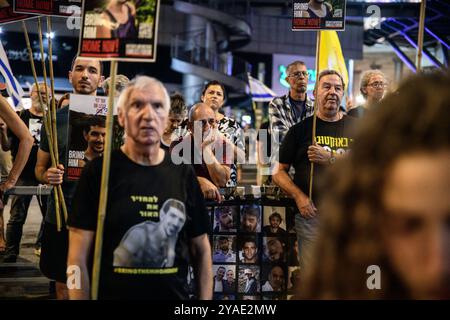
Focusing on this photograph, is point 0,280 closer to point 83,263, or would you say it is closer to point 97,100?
point 97,100

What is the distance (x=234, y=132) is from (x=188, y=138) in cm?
96

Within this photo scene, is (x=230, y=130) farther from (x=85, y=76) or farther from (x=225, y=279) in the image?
(x=85, y=76)

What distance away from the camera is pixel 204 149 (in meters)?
6.11

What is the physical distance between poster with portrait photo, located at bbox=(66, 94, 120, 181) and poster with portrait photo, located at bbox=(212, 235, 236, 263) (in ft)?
5.08

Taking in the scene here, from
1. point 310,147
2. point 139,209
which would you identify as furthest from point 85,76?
point 139,209

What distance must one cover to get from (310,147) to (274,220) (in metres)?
0.89

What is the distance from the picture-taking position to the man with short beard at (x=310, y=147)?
19.8 feet

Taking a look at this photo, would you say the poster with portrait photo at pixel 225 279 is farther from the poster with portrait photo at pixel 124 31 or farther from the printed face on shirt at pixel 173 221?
the poster with portrait photo at pixel 124 31

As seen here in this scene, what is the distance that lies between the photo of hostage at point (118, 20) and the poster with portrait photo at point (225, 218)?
9.41 feet

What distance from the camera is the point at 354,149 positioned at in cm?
117

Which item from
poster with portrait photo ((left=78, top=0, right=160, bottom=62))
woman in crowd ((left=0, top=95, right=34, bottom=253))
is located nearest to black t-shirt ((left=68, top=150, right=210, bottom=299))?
poster with portrait photo ((left=78, top=0, right=160, bottom=62))

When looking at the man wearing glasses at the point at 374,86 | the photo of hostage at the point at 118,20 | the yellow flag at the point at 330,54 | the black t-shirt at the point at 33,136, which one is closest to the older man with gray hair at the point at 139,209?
the photo of hostage at the point at 118,20
